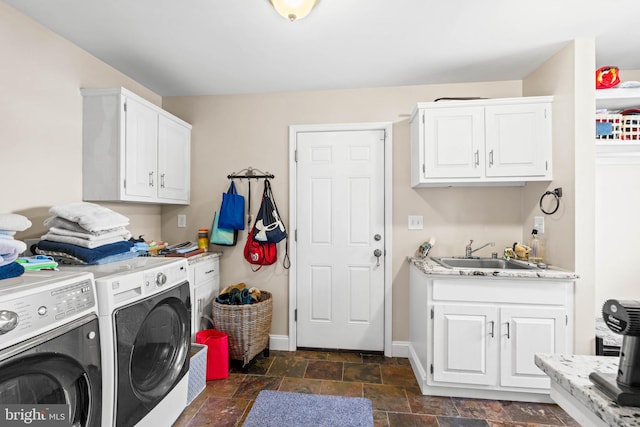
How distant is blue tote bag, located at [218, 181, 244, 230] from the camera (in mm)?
2758

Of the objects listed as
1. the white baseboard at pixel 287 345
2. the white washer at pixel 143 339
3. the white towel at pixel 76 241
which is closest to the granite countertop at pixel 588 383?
the white washer at pixel 143 339

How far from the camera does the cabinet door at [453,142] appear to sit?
7.64 feet

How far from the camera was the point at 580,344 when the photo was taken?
201 cm

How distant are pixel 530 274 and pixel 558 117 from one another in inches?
46.4

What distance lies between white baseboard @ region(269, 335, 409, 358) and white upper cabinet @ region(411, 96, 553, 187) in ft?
4.92

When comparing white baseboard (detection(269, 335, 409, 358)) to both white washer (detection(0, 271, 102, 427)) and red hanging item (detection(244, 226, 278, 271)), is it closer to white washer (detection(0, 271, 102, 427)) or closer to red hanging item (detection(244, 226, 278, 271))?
red hanging item (detection(244, 226, 278, 271))

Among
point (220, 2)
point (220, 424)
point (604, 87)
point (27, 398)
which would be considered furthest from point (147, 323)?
point (604, 87)

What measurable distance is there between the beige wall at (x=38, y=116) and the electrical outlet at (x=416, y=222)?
2.63 metres

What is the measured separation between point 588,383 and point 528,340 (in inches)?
60.3

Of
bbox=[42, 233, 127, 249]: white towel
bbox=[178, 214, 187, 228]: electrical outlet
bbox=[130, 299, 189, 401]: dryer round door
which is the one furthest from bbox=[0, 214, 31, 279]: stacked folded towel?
bbox=[178, 214, 187, 228]: electrical outlet

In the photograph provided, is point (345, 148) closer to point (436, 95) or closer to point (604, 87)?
point (436, 95)

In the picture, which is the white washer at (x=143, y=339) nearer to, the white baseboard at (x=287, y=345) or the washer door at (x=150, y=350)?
the washer door at (x=150, y=350)

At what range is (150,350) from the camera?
1.55 metres

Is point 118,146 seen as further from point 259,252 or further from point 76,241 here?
point 259,252
